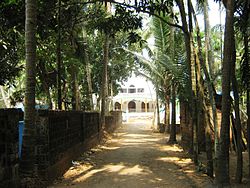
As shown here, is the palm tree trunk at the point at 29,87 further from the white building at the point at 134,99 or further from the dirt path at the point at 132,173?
the white building at the point at 134,99

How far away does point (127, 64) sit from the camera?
3209 cm

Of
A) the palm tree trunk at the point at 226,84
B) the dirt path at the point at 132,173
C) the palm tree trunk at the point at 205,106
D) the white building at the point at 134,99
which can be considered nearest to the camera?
the palm tree trunk at the point at 226,84

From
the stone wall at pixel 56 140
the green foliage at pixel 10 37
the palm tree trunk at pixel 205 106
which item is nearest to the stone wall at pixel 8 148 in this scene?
the stone wall at pixel 56 140

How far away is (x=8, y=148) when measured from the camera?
20.2 feet

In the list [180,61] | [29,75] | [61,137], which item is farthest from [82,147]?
[29,75]

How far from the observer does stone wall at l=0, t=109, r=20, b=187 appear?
5934 millimetres

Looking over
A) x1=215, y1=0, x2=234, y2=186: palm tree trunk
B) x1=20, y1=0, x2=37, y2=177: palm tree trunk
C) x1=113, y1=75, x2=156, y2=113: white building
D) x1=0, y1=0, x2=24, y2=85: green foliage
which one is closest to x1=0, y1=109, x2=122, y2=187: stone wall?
x1=20, y1=0, x2=37, y2=177: palm tree trunk

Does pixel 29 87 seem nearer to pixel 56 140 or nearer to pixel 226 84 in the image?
pixel 56 140

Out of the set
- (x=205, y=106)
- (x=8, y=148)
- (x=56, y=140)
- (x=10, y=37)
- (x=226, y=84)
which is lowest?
(x=56, y=140)

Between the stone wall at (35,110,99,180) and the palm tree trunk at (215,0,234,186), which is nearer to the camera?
the palm tree trunk at (215,0,234,186)

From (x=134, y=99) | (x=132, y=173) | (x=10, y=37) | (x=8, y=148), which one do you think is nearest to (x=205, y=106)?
(x=132, y=173)

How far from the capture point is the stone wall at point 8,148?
19.5 feet

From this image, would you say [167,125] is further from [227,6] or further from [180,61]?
[227,6]

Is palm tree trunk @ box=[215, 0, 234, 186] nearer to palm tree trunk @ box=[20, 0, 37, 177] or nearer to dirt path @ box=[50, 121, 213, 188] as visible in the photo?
dirt path @ box=[50, 121, 213, 188]
